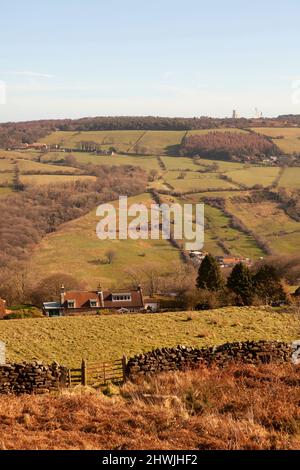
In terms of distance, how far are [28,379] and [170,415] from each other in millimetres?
6768

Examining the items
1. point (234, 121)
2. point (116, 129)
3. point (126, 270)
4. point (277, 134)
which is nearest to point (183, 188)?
point (126, 270)

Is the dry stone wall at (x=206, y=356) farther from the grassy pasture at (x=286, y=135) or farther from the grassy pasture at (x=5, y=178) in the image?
the grassy pasture at (x=286, y=135)

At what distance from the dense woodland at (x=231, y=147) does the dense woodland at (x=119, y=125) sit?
2305 centimetres

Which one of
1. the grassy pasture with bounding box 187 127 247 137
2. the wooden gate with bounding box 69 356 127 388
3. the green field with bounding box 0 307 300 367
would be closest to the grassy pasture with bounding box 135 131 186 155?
the grassy pasture with bounding box 187 127 247 137

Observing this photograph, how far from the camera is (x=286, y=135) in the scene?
160250 millimetres

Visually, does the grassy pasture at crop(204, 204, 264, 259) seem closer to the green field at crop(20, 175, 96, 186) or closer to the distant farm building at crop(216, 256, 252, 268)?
the distant farm building at crop(216, 256, 252, 268)

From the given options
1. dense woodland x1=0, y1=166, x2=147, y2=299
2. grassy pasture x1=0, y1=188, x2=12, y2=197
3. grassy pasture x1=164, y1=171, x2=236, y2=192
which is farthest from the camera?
grassy pasture x1=164, y1=171, x2=236, y2=192

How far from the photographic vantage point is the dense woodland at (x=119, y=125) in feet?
572

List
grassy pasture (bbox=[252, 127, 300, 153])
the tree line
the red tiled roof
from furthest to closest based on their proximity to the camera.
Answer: grassy pasture (bbox=[252, 127, 300, 153]) < the red tiled roof < the tree line

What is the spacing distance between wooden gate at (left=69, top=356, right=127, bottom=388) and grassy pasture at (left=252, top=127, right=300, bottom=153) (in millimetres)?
135721

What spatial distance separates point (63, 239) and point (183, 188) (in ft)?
105

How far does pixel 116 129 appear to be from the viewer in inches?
7111

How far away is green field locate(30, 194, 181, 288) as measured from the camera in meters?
74.1
